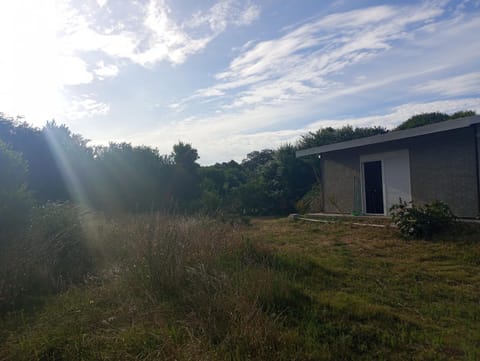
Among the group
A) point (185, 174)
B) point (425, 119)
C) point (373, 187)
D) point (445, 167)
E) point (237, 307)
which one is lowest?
point (237, 307)

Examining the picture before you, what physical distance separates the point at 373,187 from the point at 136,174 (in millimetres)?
10765

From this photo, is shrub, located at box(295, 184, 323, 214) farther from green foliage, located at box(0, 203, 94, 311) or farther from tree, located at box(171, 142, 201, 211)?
green foliage, located at box(0, 203, 94, 311)

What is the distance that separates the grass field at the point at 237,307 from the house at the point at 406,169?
3214 millimetres

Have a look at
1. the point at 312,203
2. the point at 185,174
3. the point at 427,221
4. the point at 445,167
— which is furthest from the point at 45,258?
the point at 185,174

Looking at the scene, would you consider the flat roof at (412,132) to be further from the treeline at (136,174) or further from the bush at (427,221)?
the treeline at (136,174)

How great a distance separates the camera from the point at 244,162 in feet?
127

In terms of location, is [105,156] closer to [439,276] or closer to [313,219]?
[313,219]

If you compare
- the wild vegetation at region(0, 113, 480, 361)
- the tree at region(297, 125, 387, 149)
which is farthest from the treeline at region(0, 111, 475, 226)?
the wild vegetation at region(0, 113, 480, 361)

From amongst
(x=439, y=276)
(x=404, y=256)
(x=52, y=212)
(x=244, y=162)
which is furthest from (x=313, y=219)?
(x=244, y=162)

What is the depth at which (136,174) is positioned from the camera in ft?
54.7

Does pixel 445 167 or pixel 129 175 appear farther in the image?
pixel 129 175

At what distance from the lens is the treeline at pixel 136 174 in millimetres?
14555

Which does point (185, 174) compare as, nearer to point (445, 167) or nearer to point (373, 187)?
point (373, 187)

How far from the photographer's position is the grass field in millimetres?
2803
